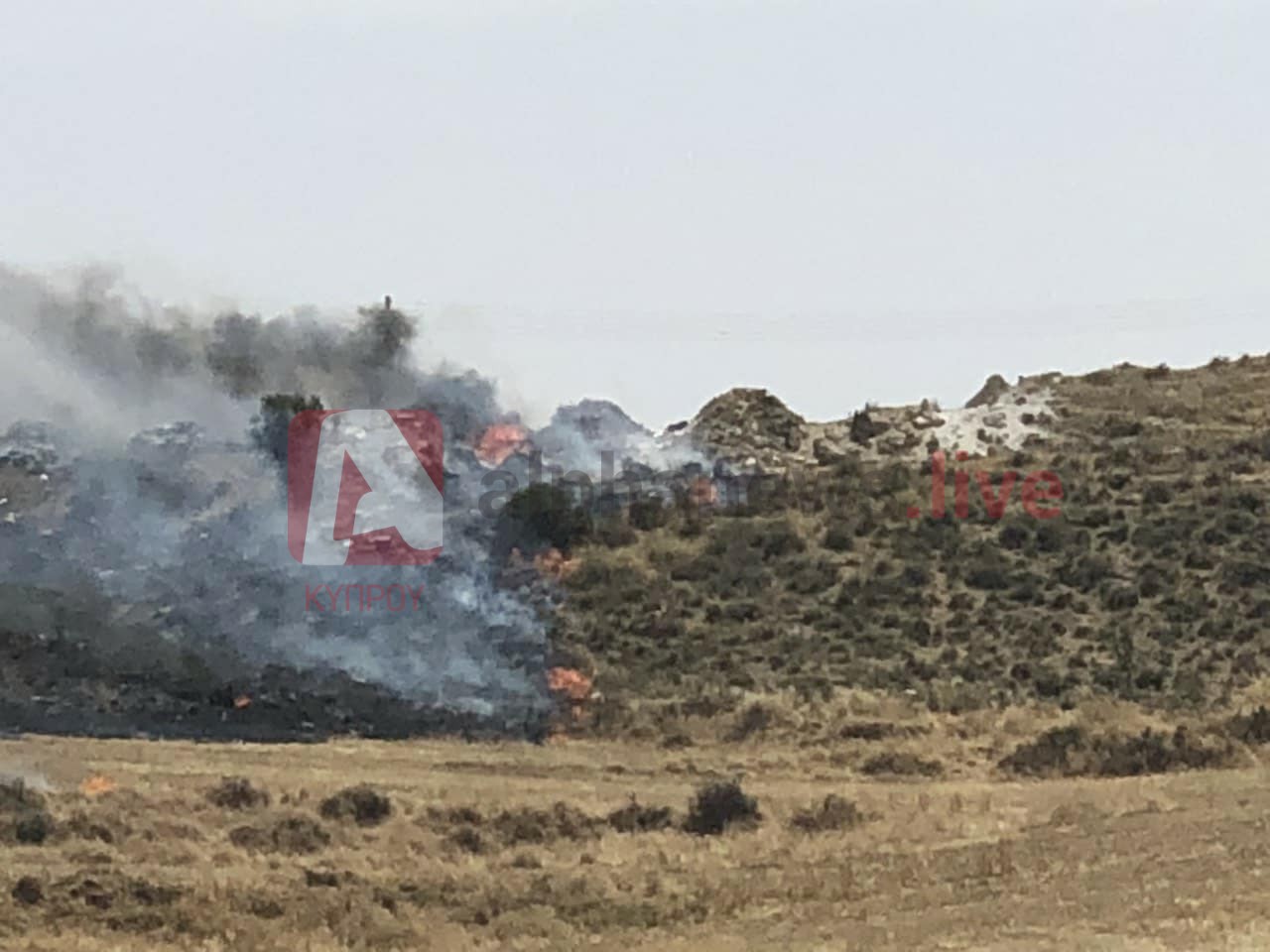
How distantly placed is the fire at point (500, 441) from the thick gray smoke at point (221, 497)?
1.47 ft

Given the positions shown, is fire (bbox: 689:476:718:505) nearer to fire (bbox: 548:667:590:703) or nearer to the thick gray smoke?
the thick gray smoke

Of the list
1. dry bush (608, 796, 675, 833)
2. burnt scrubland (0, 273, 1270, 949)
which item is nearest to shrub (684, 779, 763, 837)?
burnt scrubland (0, 273, 1270, 949)

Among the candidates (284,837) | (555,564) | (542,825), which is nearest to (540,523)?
(555,564)

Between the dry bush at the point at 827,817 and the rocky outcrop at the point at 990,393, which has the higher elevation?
the rocky outcrop at the point at 990,393

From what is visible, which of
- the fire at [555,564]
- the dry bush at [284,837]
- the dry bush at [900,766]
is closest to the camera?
the dry bush at [284,837]

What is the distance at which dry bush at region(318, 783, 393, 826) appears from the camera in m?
26.8

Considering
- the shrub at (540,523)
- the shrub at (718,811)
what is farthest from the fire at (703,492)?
the shrub at (718,811)

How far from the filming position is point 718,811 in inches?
1078

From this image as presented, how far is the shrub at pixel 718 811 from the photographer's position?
27.0 m

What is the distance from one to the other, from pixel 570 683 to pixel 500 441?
683 inches

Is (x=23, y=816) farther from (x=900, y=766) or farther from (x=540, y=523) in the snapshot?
(x=540, y=523)

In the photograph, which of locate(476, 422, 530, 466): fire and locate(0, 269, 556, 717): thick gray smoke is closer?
locate(0, 269, 556, 717): thick gray smoke

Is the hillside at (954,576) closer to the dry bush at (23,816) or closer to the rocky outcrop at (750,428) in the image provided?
the rocky outcrop at (750,428)

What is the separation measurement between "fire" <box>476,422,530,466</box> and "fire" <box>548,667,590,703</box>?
46.1 feet
